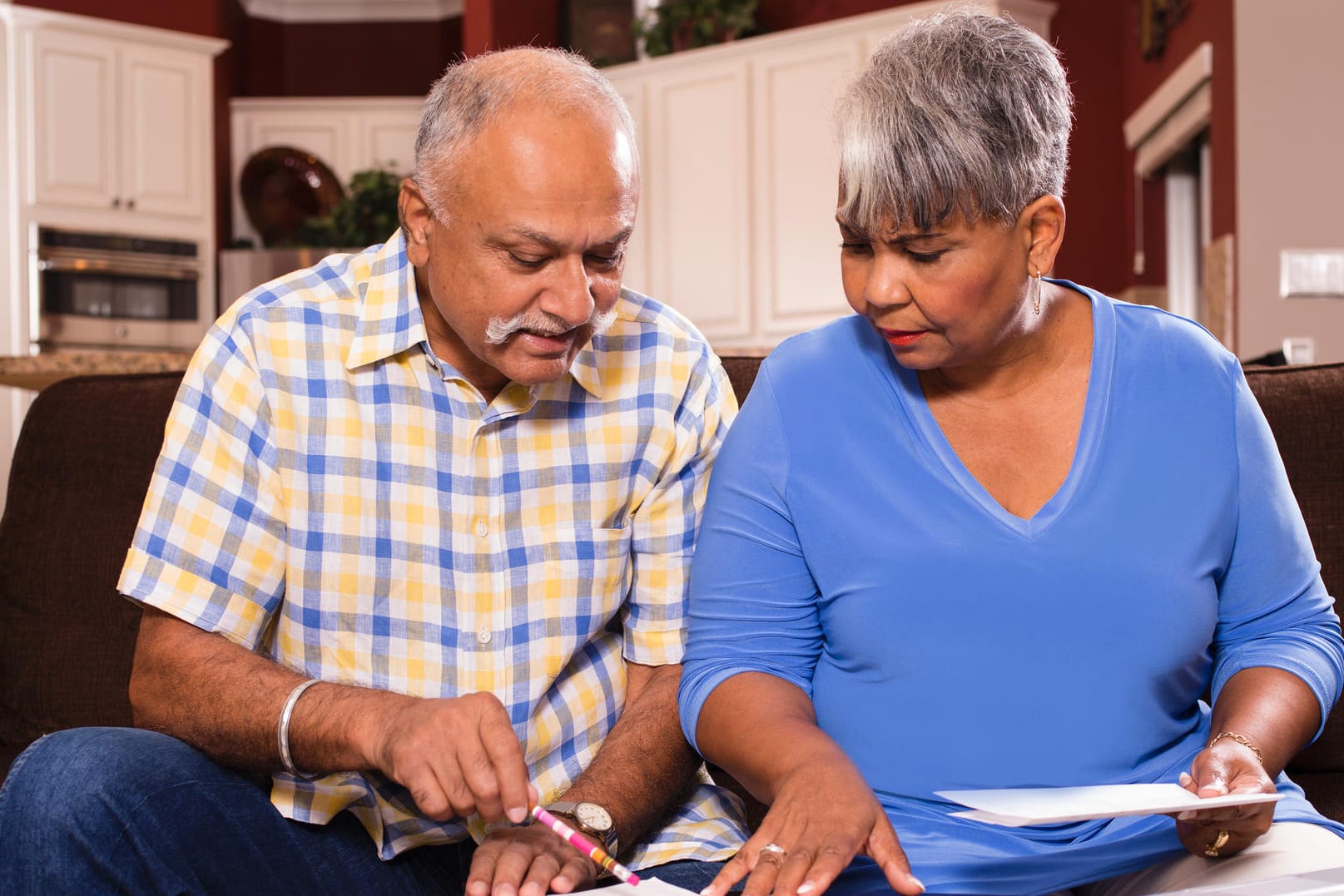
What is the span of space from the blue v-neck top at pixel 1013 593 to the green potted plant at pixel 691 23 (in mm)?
5185

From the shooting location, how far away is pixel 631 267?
672 centimetres

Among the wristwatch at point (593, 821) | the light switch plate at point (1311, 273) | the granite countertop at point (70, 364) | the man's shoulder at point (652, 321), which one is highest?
the light switch plate at point (1311, 273)

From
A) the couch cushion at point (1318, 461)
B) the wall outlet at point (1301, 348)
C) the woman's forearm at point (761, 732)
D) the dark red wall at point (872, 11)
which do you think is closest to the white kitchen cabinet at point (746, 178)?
the dark red wall at point (872, 11)

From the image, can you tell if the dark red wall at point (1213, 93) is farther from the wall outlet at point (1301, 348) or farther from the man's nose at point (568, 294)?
the man's nose at point (568, 294)

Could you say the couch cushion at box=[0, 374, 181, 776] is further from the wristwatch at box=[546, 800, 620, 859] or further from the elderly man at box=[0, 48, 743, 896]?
the wristwatch at box=[546, 800, 620, 859]

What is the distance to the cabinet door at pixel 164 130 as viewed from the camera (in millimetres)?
6949

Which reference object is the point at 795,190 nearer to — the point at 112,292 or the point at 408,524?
the point at 112,292

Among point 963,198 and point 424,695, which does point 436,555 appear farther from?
point 963,198

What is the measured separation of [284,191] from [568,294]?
662 cm

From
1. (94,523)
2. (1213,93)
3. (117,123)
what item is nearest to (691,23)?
(1213,93)

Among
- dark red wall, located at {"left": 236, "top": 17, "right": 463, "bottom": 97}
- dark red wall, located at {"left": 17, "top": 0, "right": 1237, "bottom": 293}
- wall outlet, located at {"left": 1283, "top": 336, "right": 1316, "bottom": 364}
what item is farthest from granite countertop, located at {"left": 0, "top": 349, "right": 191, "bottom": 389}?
dark red wall, located at {"left": 236, "top": 17, "right": 463, "bottom": 97}

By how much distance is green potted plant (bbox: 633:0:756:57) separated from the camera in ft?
20.5

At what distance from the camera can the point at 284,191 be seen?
7.48 meters

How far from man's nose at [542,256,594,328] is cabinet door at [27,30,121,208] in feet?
20.5
